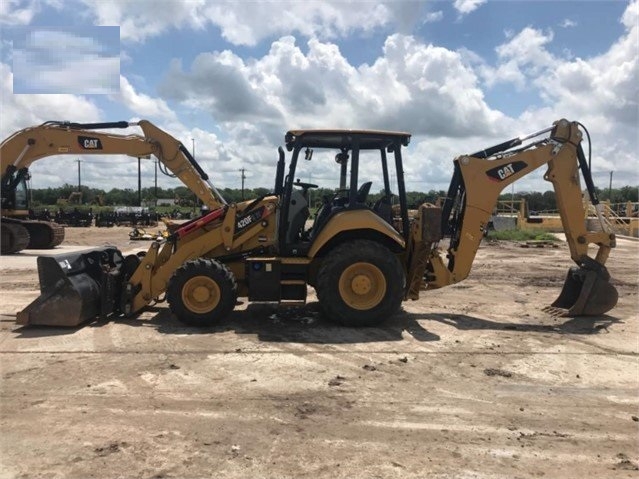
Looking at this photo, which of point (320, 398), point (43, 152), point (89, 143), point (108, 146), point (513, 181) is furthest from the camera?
point (43, 152)

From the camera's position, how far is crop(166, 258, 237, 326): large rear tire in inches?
289

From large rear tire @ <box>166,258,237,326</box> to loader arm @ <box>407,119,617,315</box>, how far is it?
105 inches

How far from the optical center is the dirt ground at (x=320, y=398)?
12.0 ft

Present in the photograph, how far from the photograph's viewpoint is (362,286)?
7398 mm

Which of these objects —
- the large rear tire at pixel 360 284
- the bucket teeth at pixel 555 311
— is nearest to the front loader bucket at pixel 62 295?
the large rear tire at pixel 360 284

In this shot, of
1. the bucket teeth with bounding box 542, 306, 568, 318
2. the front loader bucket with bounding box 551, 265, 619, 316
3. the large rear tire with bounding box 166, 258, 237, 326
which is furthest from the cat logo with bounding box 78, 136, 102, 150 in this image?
the front loader bucket with bounding box 551, 265, 619, 316

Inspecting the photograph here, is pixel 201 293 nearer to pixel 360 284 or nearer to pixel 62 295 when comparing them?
pixel 62 295

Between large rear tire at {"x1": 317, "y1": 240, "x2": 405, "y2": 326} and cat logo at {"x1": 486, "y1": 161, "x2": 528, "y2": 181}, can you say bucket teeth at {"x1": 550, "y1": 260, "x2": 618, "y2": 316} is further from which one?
large rear tire at {"x1": 317, "y1": 240, "x2": 405, "y2": 326}

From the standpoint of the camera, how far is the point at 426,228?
7.48 m

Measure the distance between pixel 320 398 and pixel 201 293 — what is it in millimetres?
3122

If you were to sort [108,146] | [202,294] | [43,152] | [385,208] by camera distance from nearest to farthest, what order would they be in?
[202,294] < [385,208] < [108,146] < [43,152]

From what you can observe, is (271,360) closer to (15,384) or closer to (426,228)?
(15,384)

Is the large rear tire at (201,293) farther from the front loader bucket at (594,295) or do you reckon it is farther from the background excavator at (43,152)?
the front loader bucket at (594,295)

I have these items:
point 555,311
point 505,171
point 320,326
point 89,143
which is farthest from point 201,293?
point 89,143
